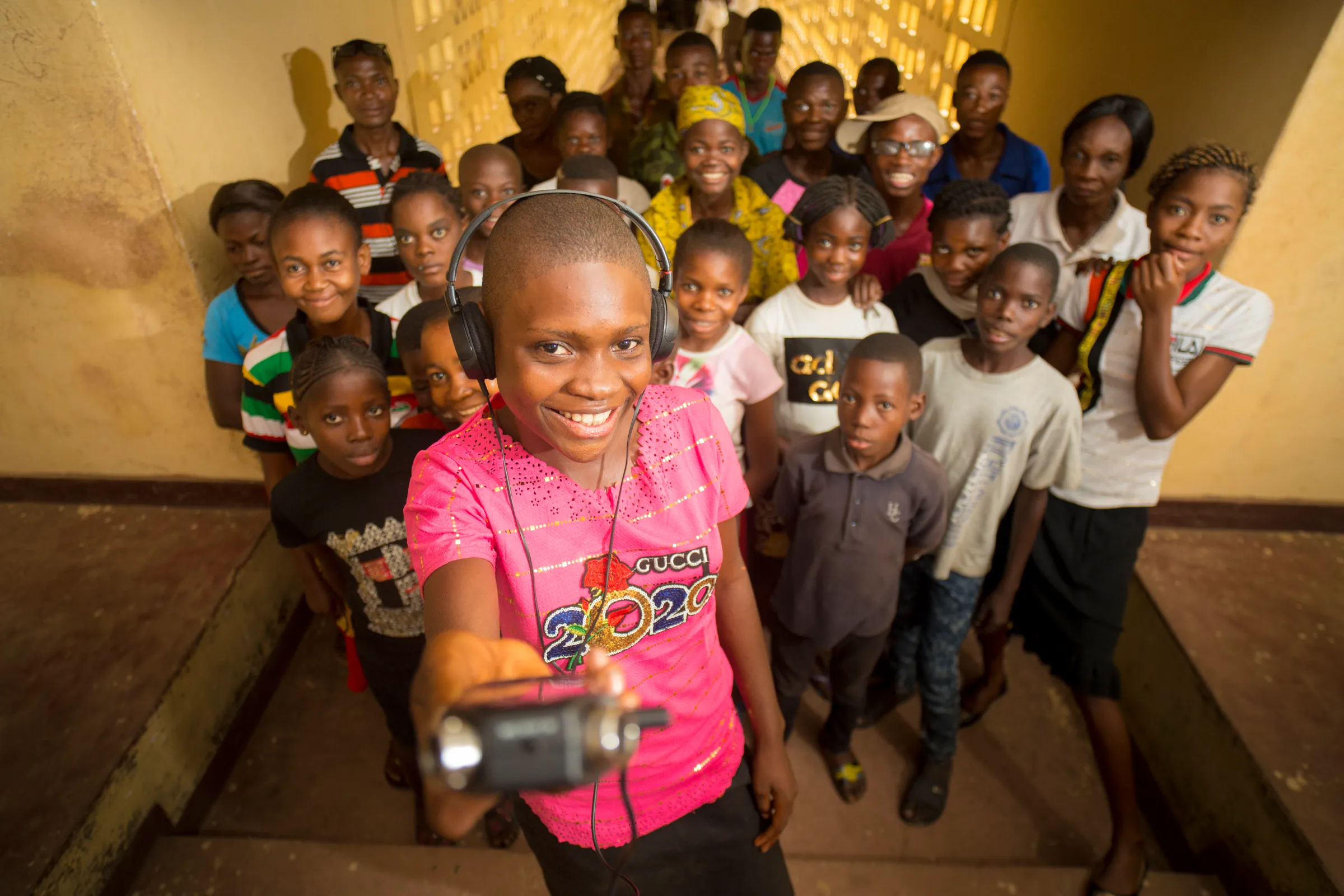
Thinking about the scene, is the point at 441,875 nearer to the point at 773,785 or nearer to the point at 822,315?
the point at 773,785

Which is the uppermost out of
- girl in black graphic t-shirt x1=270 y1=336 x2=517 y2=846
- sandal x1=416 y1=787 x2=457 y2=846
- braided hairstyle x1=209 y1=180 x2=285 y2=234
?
braided hairstyle x1=209 y1=180 x2=285 y2=234

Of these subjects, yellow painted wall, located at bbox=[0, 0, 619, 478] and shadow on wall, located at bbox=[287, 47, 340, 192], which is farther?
shadow on wall, located at bbox=[287, 47, 340, 192]

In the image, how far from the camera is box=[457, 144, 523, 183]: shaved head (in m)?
2.63

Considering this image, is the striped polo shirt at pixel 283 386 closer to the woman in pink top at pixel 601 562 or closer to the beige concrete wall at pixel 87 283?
the beige concrete wall at pixel 87 283

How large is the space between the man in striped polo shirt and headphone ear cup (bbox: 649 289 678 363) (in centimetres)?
225

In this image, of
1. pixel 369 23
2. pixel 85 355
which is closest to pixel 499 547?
pixel 85 355

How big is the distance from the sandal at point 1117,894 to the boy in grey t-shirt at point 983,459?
1.53 feet

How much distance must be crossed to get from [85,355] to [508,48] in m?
6.56

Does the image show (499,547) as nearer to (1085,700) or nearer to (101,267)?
(1085,700)

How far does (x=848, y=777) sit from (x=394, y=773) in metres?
1.62

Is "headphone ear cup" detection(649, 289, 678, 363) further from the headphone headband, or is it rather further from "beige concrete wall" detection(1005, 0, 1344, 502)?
"beige concrete wall" detection(1005, 0, 1344, 502)

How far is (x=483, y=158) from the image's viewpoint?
263cm

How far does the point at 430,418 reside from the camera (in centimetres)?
200

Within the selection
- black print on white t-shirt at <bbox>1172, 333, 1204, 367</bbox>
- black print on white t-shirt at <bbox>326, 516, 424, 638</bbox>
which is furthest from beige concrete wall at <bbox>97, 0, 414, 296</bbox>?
black print on white t-shirt at <bbox>1172, 333, 1204, 367</bbox>
